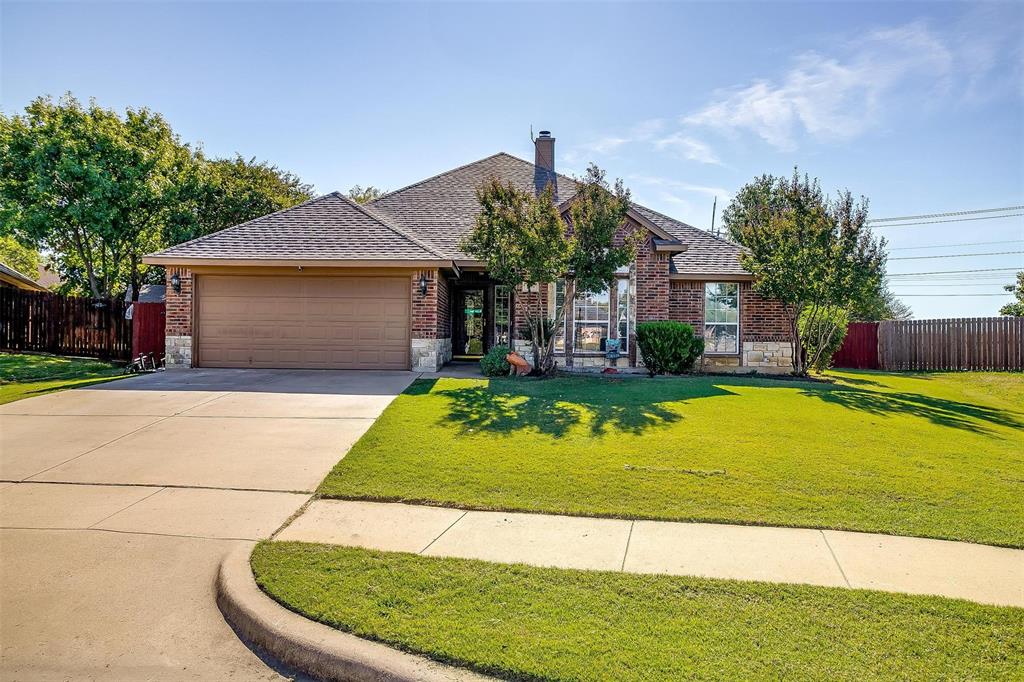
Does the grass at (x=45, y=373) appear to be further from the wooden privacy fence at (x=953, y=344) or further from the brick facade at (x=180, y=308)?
the wooden privacy fence at (x=953, y=344)

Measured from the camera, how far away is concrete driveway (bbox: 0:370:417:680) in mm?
3408

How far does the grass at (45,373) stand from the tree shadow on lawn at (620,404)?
23.3ft

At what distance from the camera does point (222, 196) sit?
914 inches

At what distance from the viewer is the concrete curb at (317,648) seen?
3.01 meters

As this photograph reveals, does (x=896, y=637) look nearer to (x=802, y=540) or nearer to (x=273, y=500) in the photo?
(x=802, y=540)

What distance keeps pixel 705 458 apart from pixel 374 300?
381 inches

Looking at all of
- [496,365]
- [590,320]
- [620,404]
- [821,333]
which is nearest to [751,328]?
[821,333]

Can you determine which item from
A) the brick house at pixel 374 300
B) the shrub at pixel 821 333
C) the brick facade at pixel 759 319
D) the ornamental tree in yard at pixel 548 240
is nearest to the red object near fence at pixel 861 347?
the shrub at pixel 821 333

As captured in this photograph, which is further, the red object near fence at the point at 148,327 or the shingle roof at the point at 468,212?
the shingle roof at the point at 468,212

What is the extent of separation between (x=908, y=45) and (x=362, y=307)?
12631 millimetres

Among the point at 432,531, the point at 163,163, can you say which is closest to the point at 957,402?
the point at 432,531

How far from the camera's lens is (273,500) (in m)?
5.82

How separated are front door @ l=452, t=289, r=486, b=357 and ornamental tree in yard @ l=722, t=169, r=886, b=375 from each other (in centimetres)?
813

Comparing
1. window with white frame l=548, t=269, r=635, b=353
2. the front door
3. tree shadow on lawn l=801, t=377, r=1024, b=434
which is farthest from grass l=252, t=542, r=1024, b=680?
the front door
